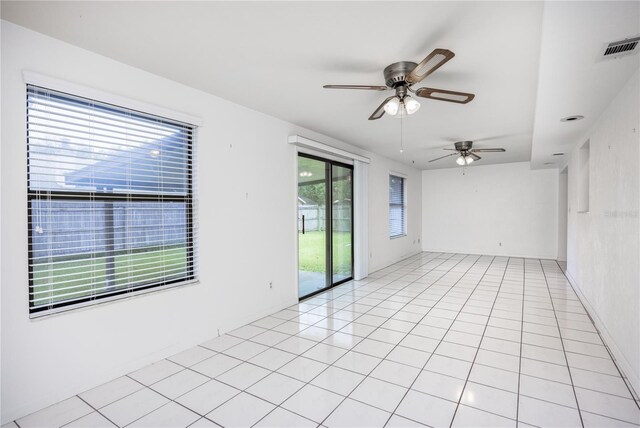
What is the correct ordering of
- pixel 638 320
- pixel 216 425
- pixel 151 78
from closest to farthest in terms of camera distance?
pixel 216 425, pixel 638 320, pixel 151 78

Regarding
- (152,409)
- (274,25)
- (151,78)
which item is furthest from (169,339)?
(274,25)

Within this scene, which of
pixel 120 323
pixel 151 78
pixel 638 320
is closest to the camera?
pixel 638 320

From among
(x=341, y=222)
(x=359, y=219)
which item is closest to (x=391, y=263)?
(x=359, y=219)

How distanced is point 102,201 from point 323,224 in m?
3.27

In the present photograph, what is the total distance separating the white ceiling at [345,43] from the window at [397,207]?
4.26 metres

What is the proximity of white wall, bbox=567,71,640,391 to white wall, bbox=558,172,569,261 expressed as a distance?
4.14 meters

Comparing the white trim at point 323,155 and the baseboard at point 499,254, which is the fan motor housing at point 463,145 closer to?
the white trim at point 323,155

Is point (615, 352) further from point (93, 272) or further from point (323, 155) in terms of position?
point (93, 272)

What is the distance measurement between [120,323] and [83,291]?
39 cm

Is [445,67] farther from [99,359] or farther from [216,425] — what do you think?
[99,359]

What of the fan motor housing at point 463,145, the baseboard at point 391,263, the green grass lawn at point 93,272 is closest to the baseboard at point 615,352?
the fan motor housing at point 463,145

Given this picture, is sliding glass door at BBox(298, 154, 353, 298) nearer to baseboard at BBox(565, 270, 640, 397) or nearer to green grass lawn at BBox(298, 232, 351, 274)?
green grass lawn at BBox(298, 232, 351, 274)

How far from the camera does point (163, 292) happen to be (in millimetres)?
2922

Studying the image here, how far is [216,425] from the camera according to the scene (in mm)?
2012
